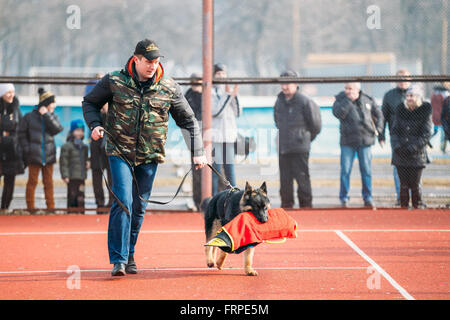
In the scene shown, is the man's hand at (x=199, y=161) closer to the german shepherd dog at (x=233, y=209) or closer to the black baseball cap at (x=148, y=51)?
the german shepherd dog at (x=233, y=209)

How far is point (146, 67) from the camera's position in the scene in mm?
6621

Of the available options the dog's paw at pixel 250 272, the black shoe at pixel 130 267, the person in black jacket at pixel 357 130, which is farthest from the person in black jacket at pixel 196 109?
the dog's paw at pixel 250 272

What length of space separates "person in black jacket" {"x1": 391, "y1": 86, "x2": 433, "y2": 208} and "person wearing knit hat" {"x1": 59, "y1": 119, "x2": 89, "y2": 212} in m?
5.27

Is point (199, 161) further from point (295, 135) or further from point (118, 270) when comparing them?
point (295, 135)

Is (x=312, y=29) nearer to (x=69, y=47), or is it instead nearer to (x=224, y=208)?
(x=69, y=47)

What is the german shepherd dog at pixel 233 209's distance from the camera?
6766 millimetres

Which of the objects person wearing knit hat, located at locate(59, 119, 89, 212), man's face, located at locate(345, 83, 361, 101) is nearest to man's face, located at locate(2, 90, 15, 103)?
person wearing knit hat, located at locate(59, 119, 89, 212)

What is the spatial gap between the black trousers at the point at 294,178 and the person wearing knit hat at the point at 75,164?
334 centimetres

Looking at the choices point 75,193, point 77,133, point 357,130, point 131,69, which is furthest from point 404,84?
point 131,69

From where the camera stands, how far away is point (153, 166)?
7.03 metres

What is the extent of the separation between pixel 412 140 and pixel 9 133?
6.75 metres

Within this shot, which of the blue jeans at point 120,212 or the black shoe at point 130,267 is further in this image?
the black shoe at point 130,267

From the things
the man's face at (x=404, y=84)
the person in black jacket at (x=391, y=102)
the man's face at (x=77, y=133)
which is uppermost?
the man's face at (x=404, y=84)

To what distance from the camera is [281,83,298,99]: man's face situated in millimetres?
12531
